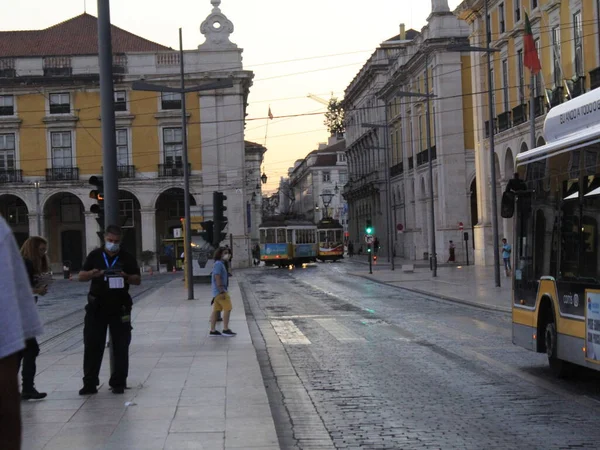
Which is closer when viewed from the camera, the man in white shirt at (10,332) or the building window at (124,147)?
the man in white shirt at (10,332)

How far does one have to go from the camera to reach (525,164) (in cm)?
1402

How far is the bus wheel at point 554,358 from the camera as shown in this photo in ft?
40.8

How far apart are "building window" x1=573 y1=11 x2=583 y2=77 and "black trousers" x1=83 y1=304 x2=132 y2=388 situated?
31.2 m

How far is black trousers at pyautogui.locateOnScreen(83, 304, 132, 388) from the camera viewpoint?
11.2m

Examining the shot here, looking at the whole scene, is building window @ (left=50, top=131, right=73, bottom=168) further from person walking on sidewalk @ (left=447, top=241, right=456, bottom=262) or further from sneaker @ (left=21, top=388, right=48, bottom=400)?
sneaker @ (left=21, top=388, right=48, bottom=400)

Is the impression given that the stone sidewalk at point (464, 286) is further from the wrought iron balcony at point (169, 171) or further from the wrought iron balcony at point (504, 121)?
the wrought iron balcony at point (169, 171)

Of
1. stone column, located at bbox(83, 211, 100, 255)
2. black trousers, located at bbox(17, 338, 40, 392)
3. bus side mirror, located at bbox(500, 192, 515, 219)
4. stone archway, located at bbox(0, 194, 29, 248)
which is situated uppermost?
stone archway, located at bbox(0, 194, 29, 248)

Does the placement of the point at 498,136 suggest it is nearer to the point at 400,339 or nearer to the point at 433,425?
the point at 400,339

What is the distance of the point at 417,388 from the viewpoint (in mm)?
12164

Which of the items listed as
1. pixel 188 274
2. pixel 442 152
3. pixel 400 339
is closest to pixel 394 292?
pixel 188 274

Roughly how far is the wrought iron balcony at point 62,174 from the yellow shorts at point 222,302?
55661 millimetres

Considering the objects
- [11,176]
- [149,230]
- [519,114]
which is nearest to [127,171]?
[149,230]

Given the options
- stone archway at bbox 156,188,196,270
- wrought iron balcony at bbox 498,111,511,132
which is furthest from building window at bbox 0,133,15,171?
wrought iron balcony at bbox 498,111,511,132

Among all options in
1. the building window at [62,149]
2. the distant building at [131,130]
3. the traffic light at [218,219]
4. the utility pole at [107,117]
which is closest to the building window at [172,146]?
the distant building at [131,130]
